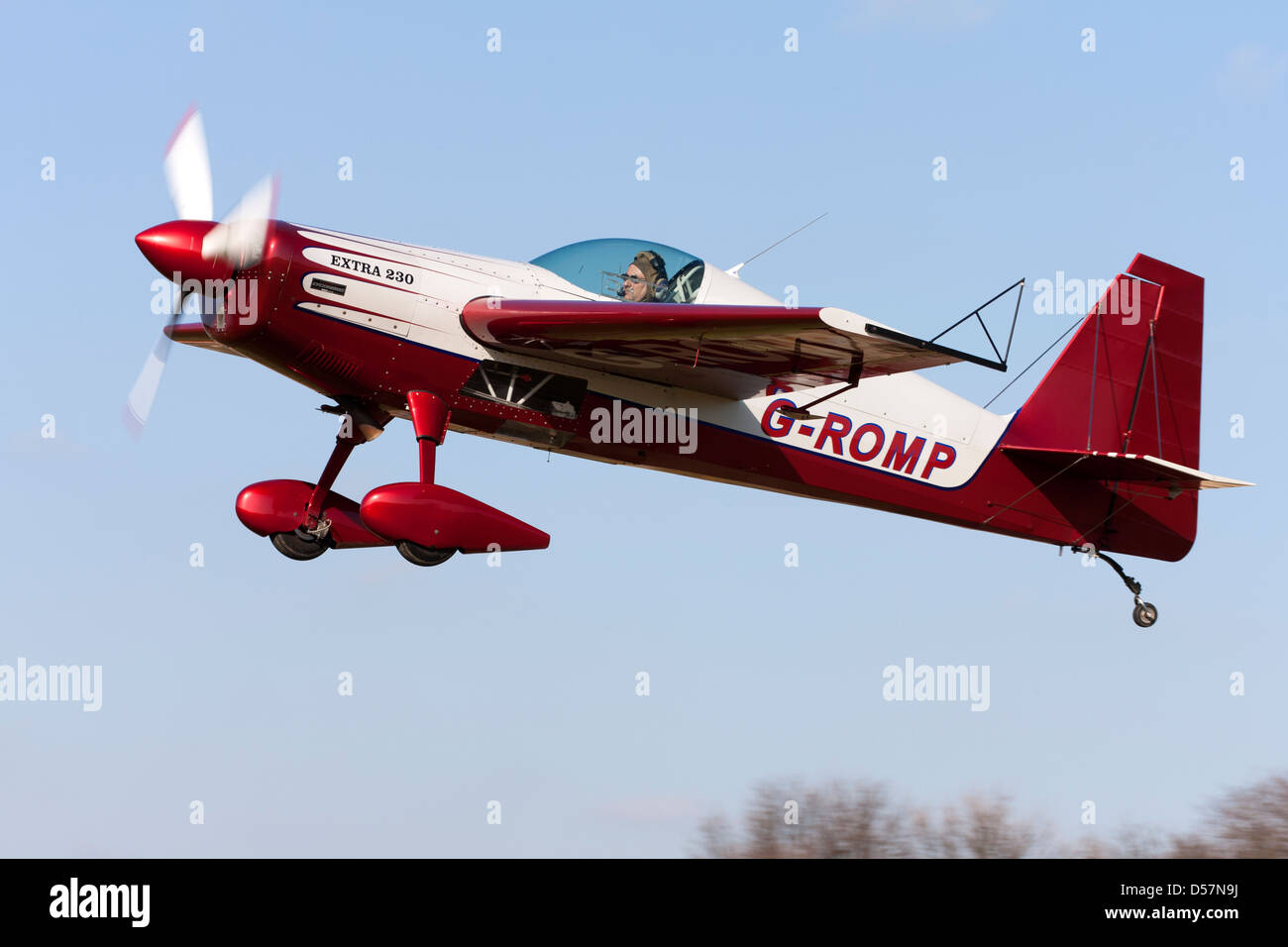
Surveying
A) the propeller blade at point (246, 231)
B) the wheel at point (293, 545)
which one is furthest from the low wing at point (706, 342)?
the wheel at point (293, 545)

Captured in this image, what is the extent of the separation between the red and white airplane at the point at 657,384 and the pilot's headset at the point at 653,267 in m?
0.02

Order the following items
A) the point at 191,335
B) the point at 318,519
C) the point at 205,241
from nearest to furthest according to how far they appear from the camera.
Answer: the point at 205,241 → the point at 318,519 → the point at 191,335

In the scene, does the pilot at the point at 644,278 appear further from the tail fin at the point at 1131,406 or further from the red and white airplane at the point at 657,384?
the tail fin at the point at 1131,406

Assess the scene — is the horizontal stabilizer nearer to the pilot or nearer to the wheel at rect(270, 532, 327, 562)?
the pilot

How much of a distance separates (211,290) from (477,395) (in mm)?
2336

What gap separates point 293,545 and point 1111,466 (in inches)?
305

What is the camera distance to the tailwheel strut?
15.8 meters

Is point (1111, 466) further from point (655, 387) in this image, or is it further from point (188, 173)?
point (188, 173)

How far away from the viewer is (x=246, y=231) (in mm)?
12602

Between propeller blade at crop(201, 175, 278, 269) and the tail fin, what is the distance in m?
7.45

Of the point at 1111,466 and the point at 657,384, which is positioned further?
the point at 1111,466

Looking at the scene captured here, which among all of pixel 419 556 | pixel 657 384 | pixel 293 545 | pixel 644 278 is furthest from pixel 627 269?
pixel 293 545

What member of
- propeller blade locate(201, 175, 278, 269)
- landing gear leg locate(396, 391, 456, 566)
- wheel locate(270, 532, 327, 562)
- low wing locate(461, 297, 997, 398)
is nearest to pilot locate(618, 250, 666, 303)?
low wing locate(461, 297, 997, 398)

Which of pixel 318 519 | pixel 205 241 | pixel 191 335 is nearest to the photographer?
pixel 205 241
